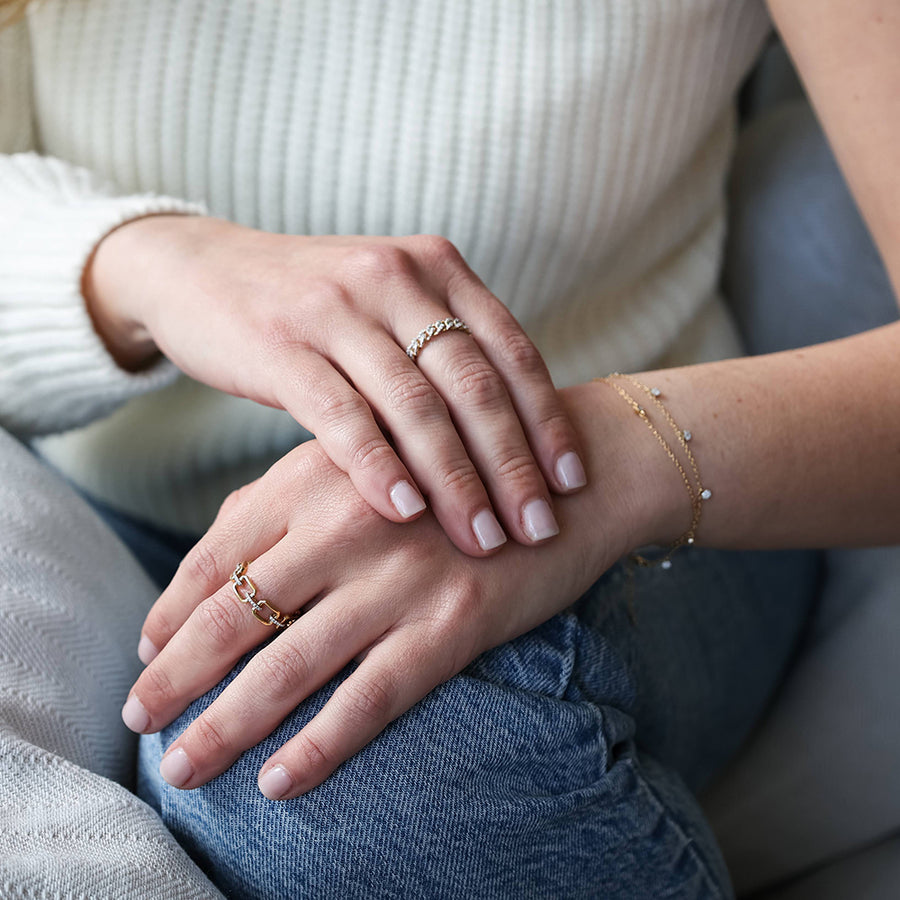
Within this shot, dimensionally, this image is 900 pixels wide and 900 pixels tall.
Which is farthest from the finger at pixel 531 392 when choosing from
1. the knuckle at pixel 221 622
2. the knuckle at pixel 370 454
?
the knuckle at pixel 221 622

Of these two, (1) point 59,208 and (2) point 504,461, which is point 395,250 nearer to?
(2) point 504,461

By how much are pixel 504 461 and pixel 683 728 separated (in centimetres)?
36

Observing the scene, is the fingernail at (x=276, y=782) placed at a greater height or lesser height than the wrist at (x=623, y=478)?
greater

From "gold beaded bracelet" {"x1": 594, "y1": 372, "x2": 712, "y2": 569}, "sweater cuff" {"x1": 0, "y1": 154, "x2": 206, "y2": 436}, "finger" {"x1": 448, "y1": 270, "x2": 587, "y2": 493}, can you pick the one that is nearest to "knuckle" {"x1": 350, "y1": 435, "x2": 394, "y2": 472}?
"finger" {"x1": 448, "y1": 270, "x2": 587, "y2": 493}

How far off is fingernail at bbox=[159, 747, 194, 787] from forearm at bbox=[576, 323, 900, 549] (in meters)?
0.33

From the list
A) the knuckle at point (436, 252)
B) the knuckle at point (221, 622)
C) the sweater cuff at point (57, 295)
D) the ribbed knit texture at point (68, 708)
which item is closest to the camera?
the ribbed knit texture at point (68, 708)

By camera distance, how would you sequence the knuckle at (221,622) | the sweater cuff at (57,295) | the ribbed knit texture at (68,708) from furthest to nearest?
the sweater cuff at (57,295) < the knuckle at (221,622) < the ribbed knit texture at (68,708)

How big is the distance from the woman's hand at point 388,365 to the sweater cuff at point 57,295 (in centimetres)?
10

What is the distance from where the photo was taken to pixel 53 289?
704 millimetres

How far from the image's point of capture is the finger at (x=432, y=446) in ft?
1.64

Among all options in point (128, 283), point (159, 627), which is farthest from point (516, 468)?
point (128, 283)

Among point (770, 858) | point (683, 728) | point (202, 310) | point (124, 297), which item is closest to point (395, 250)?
point (202, 310)

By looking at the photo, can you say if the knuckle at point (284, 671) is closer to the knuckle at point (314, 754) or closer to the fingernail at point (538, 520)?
the knuckle at point (314, 754)

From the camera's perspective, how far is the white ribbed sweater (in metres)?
0.78
